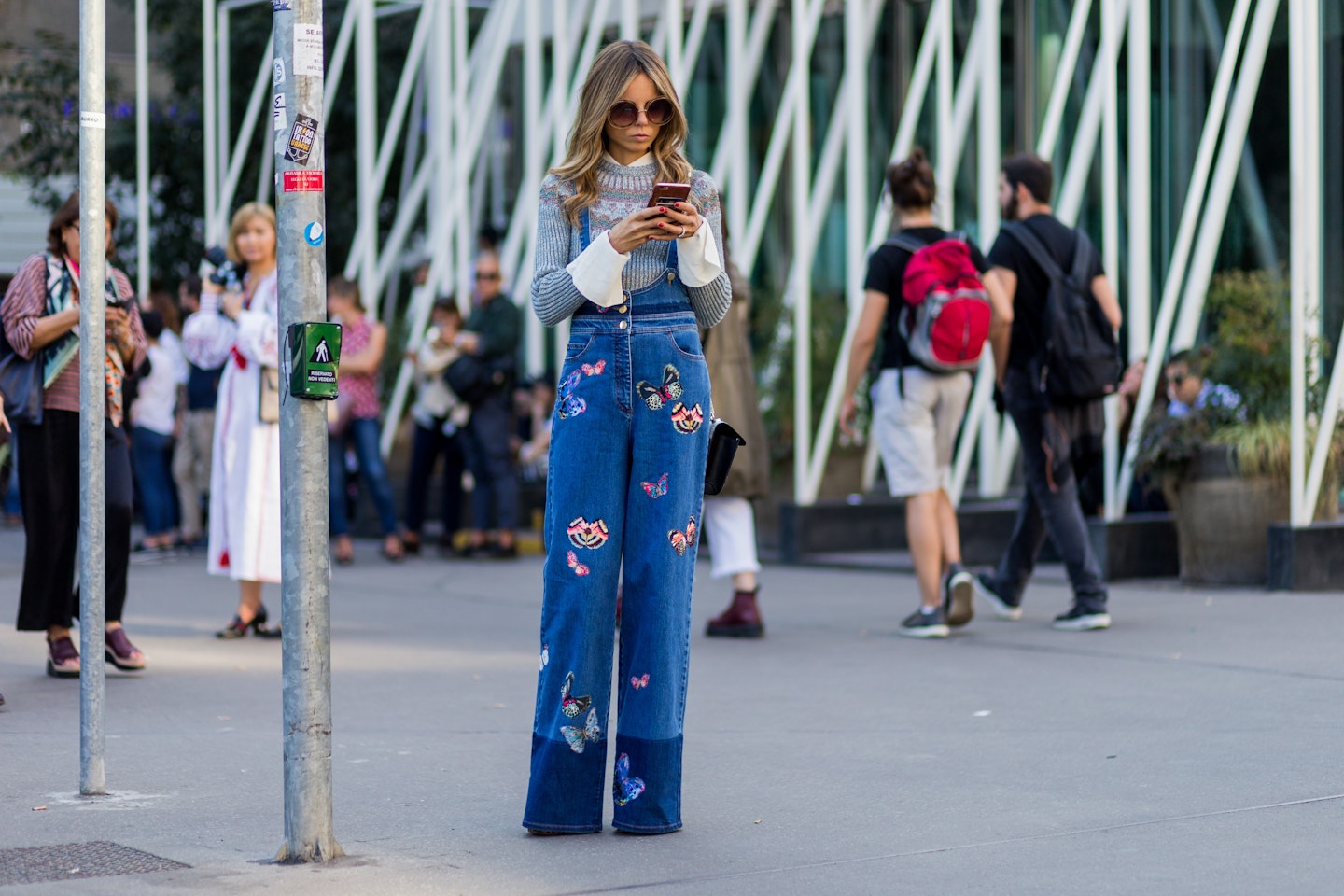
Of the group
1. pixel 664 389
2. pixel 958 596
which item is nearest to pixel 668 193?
pixel 664 389

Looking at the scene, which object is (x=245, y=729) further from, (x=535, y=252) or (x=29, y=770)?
(x=535, y=252)

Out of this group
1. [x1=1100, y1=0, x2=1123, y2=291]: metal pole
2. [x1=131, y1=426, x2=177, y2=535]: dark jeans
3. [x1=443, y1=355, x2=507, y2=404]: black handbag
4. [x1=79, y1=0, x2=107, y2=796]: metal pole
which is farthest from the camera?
[x1=131, y1=426, x2=177, y2=535]: dark jeans

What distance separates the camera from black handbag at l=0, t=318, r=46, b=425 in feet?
23.4

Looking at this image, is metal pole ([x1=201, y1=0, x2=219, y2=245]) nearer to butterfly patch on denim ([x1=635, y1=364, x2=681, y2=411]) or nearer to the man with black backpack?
the man with black backpack

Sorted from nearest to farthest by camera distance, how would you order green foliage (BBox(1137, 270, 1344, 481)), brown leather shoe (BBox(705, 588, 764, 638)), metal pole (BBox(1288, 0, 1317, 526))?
brown leather shoe (BBox(705, 588, 764, 638)) → metal pole (BBox(1288, 0, 1317, 526)) → green foliage (BBox(1137, 270, 1344, 481))

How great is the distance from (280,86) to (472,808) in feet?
6.16

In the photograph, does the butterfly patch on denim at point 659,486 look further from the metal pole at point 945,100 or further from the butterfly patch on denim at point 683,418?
the metal pole at point 945,100

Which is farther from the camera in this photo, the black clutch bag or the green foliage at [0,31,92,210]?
the green foliage at [0,31,92,210]

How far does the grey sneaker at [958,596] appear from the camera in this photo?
8328 mm

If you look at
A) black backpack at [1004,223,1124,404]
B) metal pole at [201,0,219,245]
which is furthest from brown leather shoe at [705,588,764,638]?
metal pole at [201,0,219,245]

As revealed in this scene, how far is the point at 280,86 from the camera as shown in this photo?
4375mm

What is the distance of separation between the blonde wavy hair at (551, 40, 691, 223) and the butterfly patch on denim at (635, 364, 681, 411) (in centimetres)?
44

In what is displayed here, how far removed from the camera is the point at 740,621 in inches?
339

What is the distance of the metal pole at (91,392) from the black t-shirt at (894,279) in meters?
3.97
